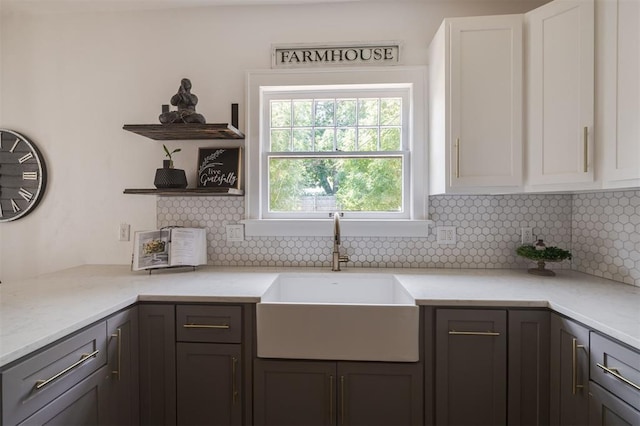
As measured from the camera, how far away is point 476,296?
4.88 ft

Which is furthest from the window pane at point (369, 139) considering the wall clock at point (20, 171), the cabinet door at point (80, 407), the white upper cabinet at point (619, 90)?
the wall clock at point (20, 171)

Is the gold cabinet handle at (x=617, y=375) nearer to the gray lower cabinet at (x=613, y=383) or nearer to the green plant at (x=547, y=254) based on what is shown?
the gray lower cabinet at (x=613, y=383)

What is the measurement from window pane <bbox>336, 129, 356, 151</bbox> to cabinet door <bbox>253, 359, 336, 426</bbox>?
4.51ft

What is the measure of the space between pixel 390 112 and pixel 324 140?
1.60 feet

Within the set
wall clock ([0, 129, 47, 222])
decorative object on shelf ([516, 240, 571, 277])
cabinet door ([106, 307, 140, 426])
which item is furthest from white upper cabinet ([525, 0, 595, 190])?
wall clock ([0, 129, 47, 222])

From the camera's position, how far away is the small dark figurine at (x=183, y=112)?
6.23 feet

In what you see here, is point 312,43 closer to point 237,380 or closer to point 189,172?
point 189,172

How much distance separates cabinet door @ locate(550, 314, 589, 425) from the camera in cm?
124

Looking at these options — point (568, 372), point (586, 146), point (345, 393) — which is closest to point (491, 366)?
point (568, 372)

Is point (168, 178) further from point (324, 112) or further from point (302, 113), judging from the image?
point (324, 112)

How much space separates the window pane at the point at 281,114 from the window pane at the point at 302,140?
0.09 m

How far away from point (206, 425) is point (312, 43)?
227 centimetres

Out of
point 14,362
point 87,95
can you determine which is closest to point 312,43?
point 87,95

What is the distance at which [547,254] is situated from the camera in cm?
185
